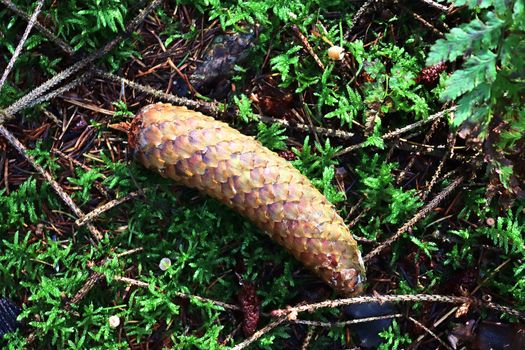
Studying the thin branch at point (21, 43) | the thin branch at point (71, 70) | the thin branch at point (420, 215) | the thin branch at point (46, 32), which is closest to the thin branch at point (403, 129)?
the thin branch at point (420, 215)

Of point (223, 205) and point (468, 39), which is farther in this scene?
point (223, 205)

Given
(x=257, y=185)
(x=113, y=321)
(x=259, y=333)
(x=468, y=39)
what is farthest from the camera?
(x=113, y=321)

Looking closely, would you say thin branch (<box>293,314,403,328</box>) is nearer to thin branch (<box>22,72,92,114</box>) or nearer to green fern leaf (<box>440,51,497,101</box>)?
green fern leaf (<box>440,51,497,101</box>)

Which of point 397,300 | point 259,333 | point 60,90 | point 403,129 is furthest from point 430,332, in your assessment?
point 60,90

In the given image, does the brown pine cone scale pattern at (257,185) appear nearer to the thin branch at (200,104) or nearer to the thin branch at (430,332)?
the thin branch at (200,104)

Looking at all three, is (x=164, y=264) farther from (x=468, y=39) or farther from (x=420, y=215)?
(x=468, y=39)
